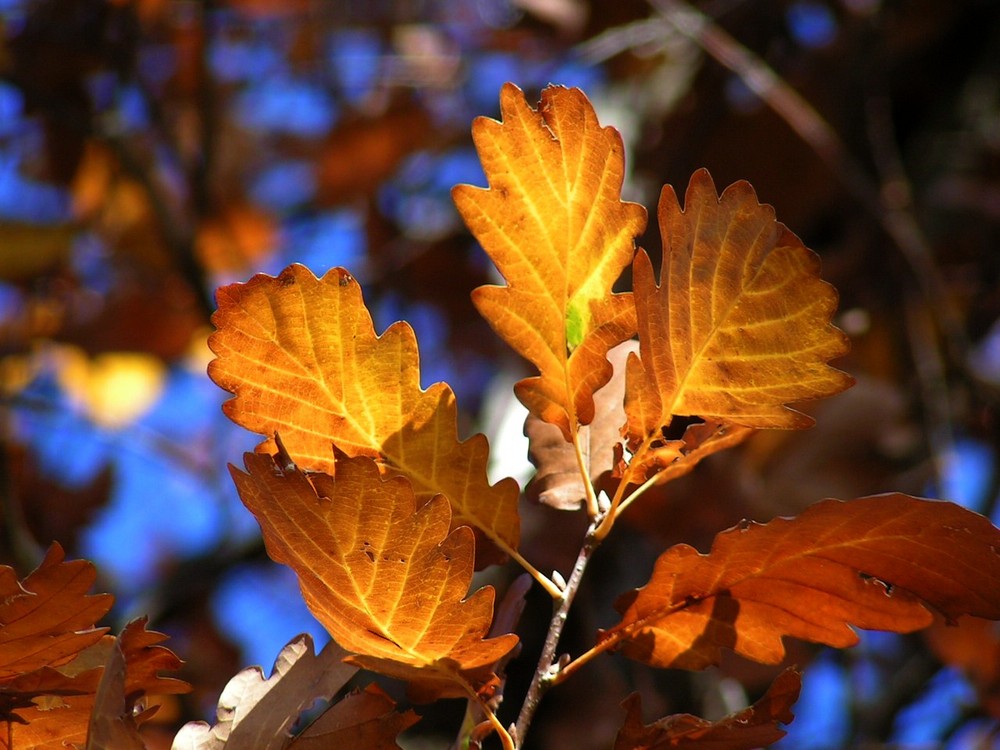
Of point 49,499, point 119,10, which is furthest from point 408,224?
point 49,499

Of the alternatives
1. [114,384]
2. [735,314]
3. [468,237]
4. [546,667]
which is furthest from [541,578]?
[114,384]

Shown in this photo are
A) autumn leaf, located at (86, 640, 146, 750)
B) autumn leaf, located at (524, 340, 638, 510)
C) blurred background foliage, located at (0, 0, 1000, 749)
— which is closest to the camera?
autumn leaf, located at (86, 640, 146, 750)

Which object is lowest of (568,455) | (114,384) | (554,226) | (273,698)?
(114,384)

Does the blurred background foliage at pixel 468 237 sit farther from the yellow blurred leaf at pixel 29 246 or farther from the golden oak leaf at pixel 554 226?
the golden oak leaf at pixel 554 226

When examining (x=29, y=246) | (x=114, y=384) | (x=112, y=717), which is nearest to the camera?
(x=112, y=717)

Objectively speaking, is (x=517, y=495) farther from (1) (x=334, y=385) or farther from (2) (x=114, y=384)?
(2) (x=114, y=384)

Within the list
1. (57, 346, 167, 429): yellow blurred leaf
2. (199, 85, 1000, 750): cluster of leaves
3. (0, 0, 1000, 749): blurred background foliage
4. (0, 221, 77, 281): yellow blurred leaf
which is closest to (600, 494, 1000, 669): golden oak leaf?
(199, 85, 1000, 750): cluster of leaves

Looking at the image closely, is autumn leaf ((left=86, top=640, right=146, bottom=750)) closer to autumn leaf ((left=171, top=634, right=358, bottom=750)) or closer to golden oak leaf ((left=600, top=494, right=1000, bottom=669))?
autumn leaf ((left=171, top=634, right=358, bottom=750))
